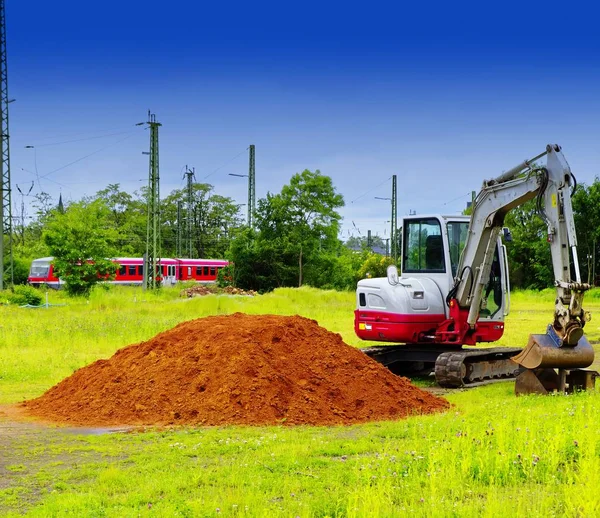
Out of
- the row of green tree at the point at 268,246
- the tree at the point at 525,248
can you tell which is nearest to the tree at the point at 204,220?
the row of green tree at the point at 268,246

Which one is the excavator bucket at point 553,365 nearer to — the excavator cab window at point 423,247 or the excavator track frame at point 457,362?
the excavator track frame at point 457,362

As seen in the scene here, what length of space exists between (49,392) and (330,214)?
4765 cm

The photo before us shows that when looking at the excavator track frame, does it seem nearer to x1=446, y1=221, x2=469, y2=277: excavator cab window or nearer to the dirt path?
x1=446, y1=221, x2=469, y2=277: excavator cab window

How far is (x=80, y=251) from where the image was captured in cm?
4369

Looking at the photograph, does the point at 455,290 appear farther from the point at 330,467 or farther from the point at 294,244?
the point at 294,244

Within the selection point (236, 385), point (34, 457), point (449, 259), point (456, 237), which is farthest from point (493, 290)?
point (34, 457)

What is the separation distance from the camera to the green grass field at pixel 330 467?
662cm

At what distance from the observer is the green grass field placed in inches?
261

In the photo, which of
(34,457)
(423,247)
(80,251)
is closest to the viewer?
(34,457)

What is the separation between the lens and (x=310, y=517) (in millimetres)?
6375

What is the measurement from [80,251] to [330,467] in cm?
3735

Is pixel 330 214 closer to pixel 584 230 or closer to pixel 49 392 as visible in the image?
pixel 584 230

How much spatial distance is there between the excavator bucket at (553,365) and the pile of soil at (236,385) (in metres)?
1.55

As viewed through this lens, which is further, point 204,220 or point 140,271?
point 204,220
